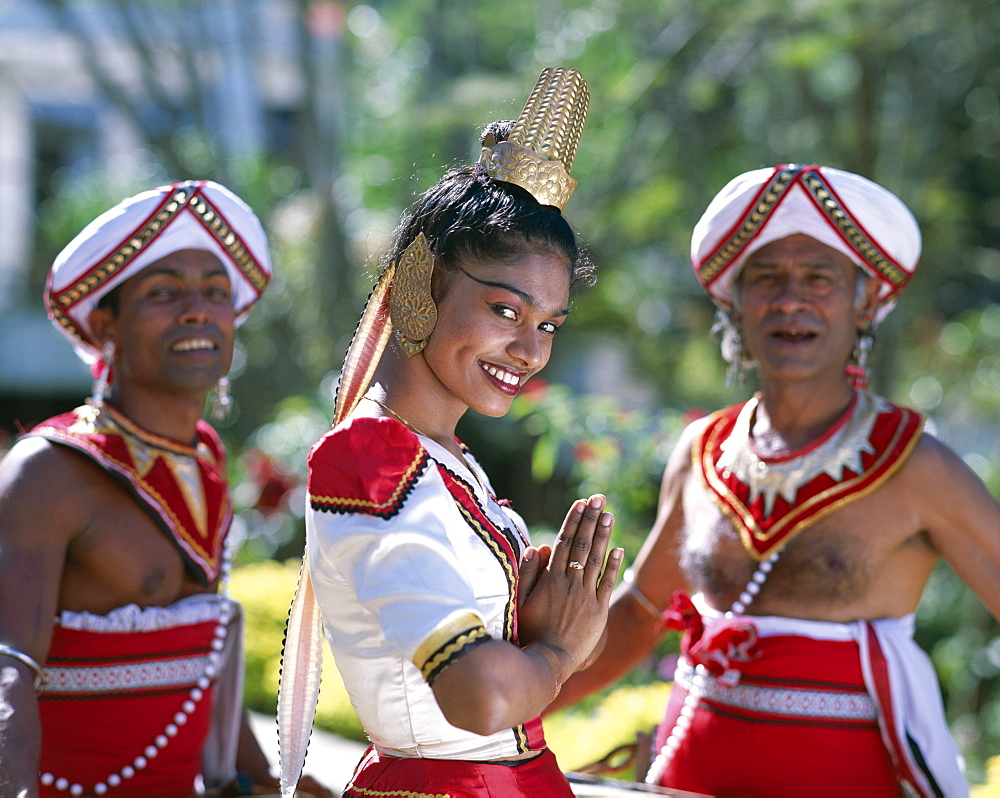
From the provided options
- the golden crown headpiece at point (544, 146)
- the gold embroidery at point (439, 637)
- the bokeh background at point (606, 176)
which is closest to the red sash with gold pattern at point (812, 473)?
the golden crown headpiece at point (544, 146)

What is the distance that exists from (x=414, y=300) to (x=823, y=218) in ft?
5.13

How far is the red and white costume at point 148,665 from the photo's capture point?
2.81 meters

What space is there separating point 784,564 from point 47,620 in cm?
184

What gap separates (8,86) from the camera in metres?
16.0

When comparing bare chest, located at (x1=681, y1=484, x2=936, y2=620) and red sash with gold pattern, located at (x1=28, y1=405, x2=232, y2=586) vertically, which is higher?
red sash with gold pattern, located at (x1=28, y1=405, x2=232, y2=586)

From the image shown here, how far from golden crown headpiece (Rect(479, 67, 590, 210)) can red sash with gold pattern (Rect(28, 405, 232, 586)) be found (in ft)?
4.69

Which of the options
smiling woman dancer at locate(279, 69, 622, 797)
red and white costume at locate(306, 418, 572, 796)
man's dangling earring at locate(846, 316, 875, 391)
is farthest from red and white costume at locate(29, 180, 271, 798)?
man's dangling earring at locate(846, 316, 875, 391)

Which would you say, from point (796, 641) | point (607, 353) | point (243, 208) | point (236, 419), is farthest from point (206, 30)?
point (796, 641)

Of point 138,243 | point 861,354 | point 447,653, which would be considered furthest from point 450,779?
point 861,354

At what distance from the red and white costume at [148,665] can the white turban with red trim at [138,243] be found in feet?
1.07

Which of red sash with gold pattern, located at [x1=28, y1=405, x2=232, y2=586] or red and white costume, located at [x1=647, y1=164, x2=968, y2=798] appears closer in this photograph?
red and white costume, located at [x1=647, y1=164, x2=968, y2=798]

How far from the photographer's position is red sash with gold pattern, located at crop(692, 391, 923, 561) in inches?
117

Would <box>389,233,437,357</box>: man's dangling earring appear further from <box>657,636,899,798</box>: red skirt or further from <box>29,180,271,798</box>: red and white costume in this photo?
<box>657,636,899,798</box>: red skirt

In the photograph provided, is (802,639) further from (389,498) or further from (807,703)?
(389,498)
